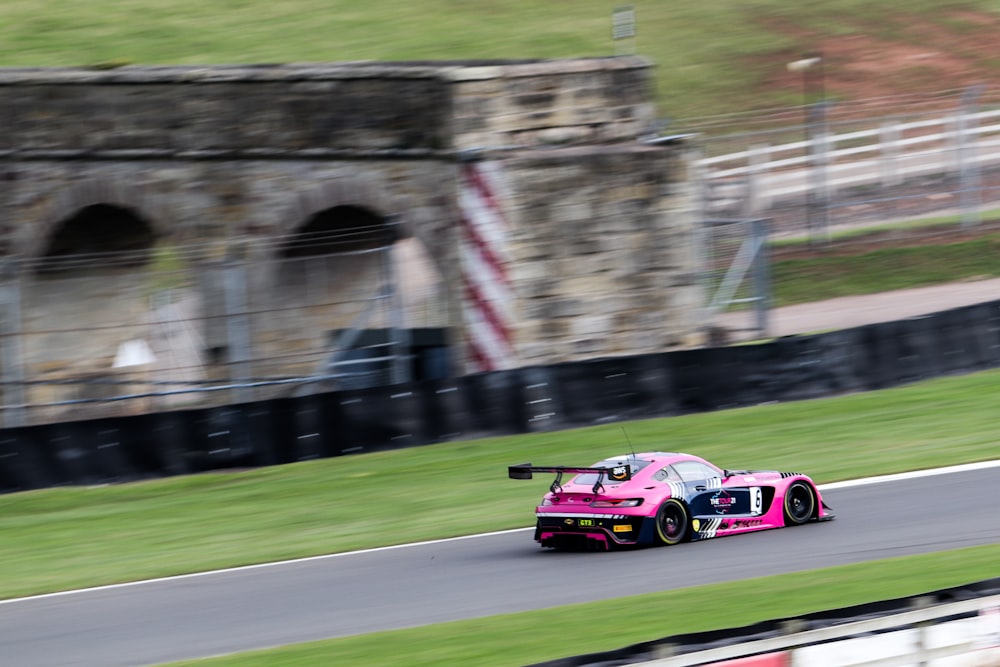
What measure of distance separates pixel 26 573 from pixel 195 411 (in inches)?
147

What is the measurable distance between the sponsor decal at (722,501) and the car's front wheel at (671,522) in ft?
0.92

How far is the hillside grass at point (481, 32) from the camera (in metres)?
35.1

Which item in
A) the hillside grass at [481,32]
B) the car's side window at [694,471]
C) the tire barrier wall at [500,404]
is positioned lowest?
the car's side window at [694,471]

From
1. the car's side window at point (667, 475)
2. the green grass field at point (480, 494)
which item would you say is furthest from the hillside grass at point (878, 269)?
the car's side window at point (667, 475)

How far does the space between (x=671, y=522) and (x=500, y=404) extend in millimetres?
5630

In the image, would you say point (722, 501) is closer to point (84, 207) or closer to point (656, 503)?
point (656, 503)

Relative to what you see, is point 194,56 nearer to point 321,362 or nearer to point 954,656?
point 321,362

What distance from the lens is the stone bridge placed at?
20047 mm

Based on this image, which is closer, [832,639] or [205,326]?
[832,639]

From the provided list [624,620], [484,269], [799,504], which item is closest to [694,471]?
[799,504]

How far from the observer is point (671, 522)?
11391 mm

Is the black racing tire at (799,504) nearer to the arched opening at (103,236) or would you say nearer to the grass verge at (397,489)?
the grass verge at (397,489)

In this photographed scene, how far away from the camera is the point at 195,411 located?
52.0ft

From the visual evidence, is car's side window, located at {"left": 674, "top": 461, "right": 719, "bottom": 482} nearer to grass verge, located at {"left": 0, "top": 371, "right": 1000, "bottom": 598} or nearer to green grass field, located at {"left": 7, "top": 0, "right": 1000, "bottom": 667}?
green grass field, located at {"left": 7, "top": 0, "right": 1000, "bottom": 667}
